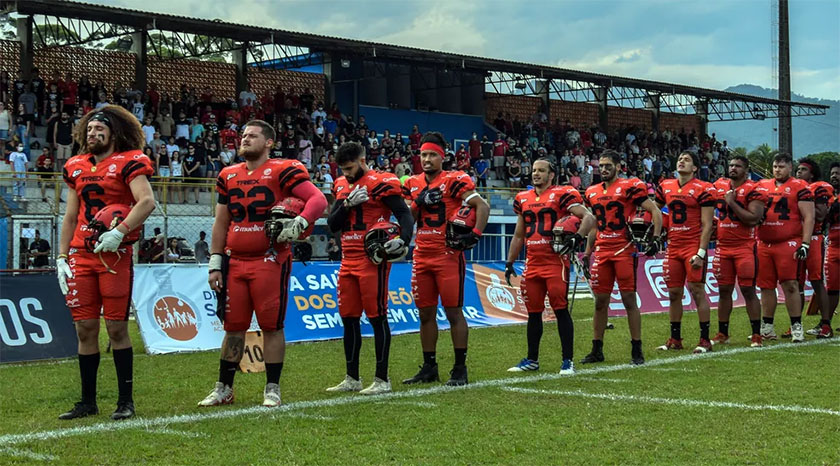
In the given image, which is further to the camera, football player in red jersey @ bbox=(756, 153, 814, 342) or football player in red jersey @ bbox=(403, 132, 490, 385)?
football player in red jersey @ bbox=(756, 153, 814, 342)

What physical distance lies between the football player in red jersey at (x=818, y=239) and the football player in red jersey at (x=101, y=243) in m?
9.78

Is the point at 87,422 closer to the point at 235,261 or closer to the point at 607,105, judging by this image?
the point at 235,261

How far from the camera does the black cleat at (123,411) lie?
23.8 ft

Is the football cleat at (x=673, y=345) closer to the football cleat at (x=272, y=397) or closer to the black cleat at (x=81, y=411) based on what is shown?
the football cleat at (x=272, y=397)

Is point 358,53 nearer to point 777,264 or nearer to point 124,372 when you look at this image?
point 777,264

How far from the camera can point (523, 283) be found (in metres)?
10.4

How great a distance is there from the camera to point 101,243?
710cm

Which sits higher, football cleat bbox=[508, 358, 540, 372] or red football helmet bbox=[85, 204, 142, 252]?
red football helmet bbox=[85, 204, 142, 252]

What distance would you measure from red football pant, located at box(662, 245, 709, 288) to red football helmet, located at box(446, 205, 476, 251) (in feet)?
13.2

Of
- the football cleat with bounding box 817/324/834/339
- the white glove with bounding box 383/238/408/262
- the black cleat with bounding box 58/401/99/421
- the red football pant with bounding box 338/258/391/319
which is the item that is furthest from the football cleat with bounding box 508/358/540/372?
the football cleat with bounding box 817/324/834/339

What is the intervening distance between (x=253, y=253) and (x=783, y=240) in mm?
8210

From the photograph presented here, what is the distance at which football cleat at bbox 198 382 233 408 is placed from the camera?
7.88m

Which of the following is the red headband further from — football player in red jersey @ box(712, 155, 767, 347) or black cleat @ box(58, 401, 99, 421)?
football player in red jersey @ box(712, 155, 767, 347)

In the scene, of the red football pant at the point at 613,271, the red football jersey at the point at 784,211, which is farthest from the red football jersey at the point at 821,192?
the red football pant at the point at 613,271
